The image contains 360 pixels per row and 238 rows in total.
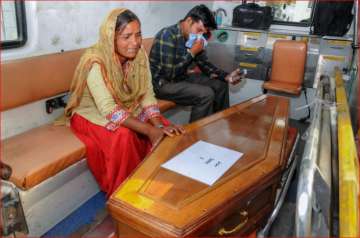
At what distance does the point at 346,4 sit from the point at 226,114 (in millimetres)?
2175

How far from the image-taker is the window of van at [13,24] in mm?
2084

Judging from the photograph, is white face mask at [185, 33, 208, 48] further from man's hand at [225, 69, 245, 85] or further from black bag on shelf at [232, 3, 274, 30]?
black bag on shelf at [232, 3, 274, 30]

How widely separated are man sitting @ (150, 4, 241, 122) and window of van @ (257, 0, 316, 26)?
1.67 m

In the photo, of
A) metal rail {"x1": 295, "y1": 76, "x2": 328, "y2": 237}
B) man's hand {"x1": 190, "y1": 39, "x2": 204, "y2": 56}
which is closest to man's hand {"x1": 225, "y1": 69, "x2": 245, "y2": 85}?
man's hand {"x1": 190, "y1": 39, "x2": 204, "y2": 56}

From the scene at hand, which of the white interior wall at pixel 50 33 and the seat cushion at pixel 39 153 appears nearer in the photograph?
the seat cushion at pixel 39 153

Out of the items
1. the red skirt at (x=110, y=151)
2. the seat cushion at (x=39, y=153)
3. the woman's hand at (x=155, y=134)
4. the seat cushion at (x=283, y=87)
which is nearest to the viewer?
the seat cushion at (x=39, y=153)

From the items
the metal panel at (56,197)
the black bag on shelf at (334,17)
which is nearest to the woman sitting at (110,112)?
the metal panel at (56,197)

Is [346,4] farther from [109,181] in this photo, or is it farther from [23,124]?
[23,124]

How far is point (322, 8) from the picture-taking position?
3477 millimetres

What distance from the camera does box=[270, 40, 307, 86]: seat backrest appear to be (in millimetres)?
3604

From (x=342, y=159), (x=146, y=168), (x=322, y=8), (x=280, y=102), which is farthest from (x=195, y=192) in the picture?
(x=322, y=8)

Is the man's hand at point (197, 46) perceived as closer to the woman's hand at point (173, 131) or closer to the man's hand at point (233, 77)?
the man's hand at point (233, 77)

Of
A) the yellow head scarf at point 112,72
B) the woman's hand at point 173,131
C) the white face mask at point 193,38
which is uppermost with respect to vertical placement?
the white face mask at point 193,38

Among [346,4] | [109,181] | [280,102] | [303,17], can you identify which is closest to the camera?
[109,181]
